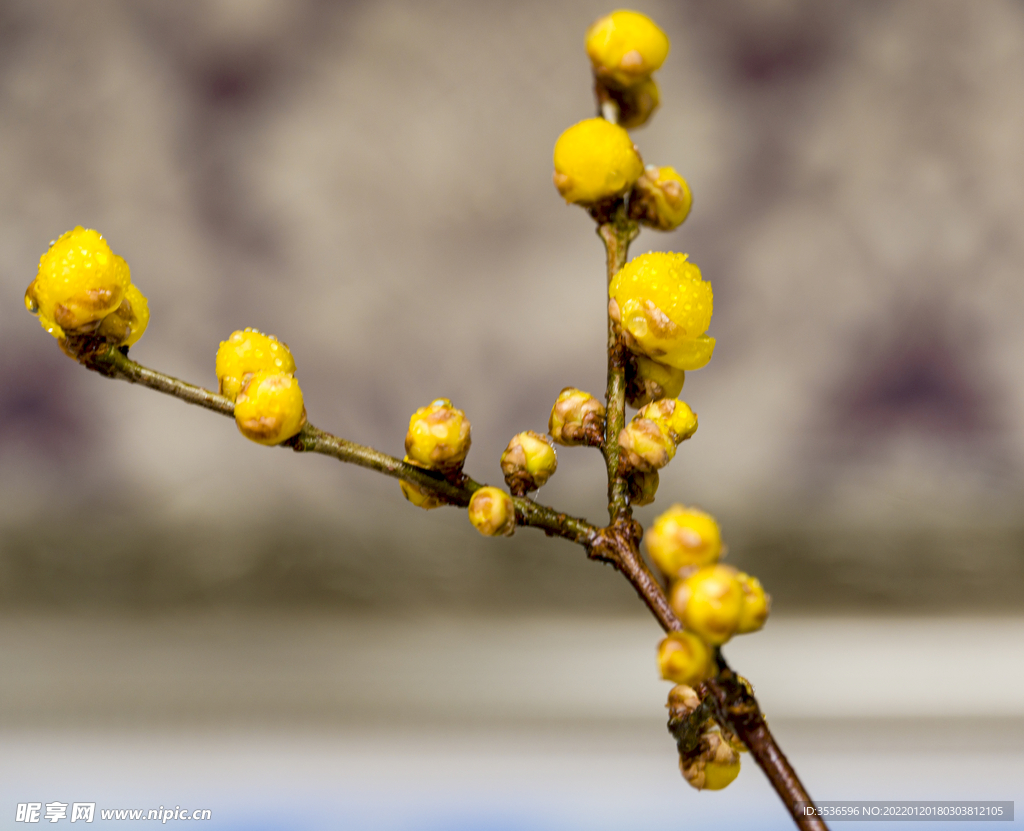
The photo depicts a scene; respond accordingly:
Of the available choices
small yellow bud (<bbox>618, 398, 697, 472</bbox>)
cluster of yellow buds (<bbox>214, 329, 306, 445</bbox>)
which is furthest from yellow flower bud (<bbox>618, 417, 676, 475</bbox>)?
cluster of yellow buds (<bbox>214, 329, 306, 445</bbox>)

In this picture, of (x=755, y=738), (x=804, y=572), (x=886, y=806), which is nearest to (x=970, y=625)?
(x=804, y=572)

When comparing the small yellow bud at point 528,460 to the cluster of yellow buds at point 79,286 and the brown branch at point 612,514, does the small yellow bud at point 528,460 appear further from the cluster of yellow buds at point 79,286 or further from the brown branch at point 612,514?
the cluster of yellow buds at point 79,286

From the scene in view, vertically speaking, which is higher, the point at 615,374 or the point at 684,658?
the point at 615,374

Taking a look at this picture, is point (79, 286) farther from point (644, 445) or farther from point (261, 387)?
point (644, 445)

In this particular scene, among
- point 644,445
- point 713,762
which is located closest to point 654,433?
point 644,445

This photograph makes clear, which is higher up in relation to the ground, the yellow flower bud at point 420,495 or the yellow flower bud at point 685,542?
the yellow flower bud at point 420,495

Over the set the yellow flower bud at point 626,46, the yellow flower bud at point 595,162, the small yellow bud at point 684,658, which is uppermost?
the yellow flower bud at point 626,46

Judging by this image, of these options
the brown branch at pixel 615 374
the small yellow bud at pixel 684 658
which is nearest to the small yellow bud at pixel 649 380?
the brown branch at pixel 615 374
